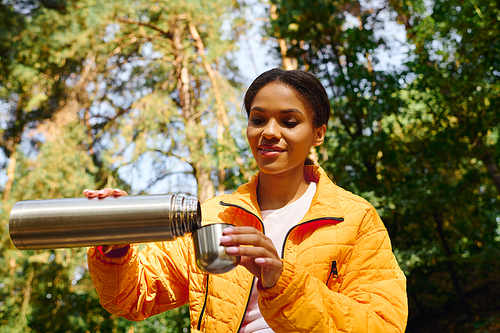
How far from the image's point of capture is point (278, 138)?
59.2 inches

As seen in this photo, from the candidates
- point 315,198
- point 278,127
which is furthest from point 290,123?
point 315,198

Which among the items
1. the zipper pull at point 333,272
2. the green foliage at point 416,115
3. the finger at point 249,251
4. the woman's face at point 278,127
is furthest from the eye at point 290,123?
the green foliage at point 416,115

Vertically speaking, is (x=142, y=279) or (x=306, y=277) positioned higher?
(x=306, y=277)

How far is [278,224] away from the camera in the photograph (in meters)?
1.62

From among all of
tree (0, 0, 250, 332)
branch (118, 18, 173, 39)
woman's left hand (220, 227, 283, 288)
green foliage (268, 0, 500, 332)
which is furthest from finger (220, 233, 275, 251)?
branch (118, 18, 173, 39)

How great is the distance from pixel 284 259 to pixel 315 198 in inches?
16.9

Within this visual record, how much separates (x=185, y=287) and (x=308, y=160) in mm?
850

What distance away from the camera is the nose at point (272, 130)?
1488mm

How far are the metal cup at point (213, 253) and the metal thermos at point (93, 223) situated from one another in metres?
→ 0.13

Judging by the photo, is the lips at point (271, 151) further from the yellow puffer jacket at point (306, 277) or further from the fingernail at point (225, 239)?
the fingernail at point (225, 239)

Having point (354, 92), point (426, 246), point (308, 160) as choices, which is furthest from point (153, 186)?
point (308, 160)

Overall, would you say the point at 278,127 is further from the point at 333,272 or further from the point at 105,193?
the point at 105,193

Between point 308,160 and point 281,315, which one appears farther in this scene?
point 308,160

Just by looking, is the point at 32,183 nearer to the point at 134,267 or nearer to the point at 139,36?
the point at 139,36
